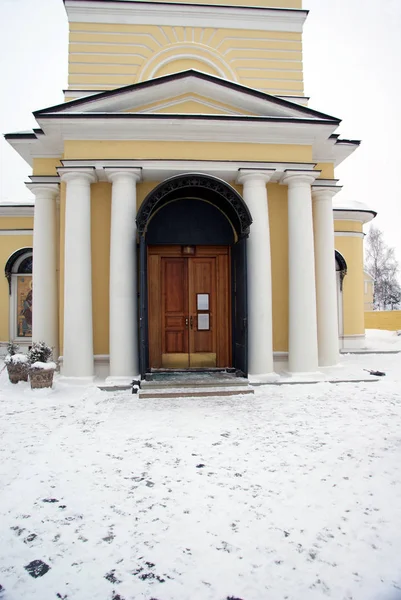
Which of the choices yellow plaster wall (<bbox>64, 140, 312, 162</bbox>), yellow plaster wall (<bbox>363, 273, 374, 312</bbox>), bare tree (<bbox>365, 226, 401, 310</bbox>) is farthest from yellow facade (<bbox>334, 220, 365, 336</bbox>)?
bare tree (<bbox>365, 226, 401, 310</bbox>)

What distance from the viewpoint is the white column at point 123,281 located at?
9.54 m

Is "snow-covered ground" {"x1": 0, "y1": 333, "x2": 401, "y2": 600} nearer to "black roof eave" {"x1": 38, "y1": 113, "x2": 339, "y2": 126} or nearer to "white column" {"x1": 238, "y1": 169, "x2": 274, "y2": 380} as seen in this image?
"white column" {"x1": 238, "y1": 169, "x2": 274, "y2": 380}

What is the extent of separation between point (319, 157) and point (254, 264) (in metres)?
4.08

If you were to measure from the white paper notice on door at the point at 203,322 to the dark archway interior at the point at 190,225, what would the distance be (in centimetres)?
181

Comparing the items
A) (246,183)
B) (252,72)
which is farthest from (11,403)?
(252,72)

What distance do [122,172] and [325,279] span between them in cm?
593

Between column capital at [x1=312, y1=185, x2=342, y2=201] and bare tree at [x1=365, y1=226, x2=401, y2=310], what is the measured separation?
44.5 metres

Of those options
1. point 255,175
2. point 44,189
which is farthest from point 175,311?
point 44,189

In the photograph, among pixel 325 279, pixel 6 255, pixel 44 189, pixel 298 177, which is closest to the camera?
pixel 298 177

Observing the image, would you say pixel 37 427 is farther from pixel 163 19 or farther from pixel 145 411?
pixel 163 19

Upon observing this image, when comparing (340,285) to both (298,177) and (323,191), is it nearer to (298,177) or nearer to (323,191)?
(323,191)

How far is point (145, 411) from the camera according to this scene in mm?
7465

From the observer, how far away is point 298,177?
401 inches

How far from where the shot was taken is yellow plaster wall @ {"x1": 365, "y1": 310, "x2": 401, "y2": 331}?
28.5 m
